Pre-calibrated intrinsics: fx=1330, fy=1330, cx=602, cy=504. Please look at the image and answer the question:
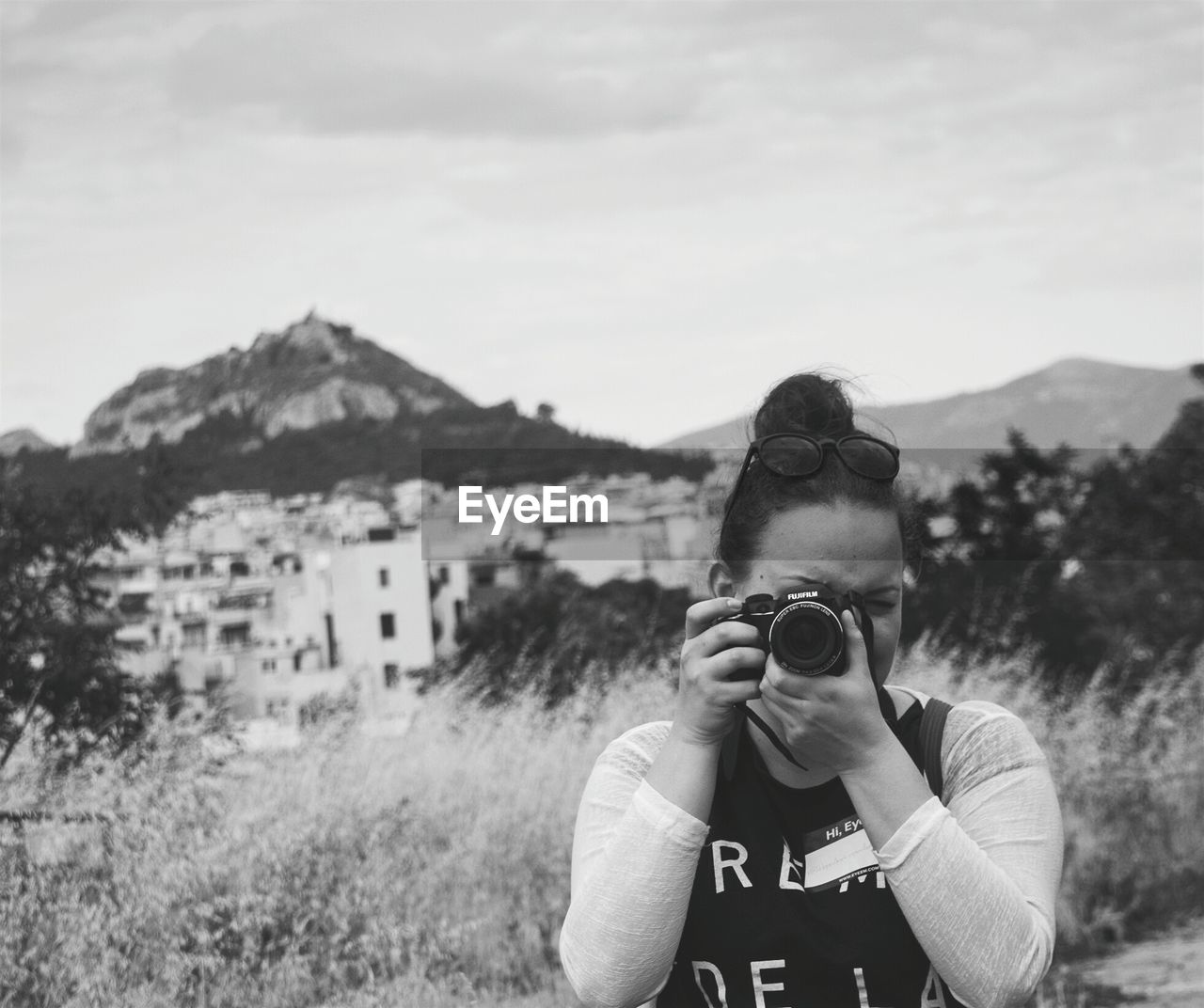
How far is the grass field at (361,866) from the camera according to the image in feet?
10.4

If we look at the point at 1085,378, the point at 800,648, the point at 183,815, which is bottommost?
the point at 183,815

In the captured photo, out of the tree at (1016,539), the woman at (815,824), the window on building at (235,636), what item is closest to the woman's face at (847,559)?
the woman at (815,824)

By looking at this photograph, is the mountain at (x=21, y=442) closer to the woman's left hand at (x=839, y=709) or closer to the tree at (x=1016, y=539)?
the woman's left hand at (x=839, y=709)

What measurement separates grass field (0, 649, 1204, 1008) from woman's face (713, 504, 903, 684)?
7.15 ft

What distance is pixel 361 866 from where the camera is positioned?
3.80 meters

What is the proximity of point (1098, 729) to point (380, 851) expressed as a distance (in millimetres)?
3607

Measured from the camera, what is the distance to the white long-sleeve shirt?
1287 millimetres

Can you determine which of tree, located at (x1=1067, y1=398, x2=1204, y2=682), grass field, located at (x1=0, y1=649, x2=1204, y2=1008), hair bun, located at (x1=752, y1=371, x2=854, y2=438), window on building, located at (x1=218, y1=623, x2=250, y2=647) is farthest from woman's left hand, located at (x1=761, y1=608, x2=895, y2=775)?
tree, located at (x1=1067, y1=398, x2=1204, y2=682)

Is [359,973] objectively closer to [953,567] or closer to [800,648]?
[800,648]

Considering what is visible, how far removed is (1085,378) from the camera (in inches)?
730

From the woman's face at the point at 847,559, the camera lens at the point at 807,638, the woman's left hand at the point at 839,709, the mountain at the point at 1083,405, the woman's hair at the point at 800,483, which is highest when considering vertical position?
the mountain at the point at 1083,405

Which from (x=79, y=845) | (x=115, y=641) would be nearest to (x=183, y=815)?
(x=79, y=845)

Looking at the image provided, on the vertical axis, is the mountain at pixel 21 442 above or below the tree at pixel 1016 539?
above

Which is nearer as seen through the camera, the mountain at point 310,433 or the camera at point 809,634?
the camera at point 809,634
